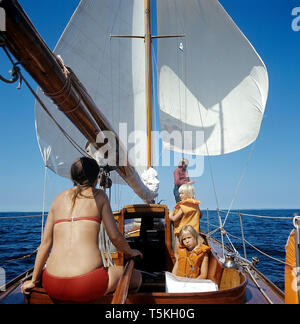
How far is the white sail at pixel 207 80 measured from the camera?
7781 mm

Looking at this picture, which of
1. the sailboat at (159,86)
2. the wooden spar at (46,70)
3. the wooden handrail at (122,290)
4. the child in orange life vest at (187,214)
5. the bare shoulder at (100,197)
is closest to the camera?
the wooden handrail at (122,290)

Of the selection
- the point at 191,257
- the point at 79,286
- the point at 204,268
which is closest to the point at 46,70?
the point at 79,286

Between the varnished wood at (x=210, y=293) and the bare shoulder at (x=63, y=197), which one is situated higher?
the bare shoulder at (x=63, y=197)

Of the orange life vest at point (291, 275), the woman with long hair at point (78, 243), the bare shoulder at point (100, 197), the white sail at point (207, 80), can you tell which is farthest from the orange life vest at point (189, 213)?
the white sail at point (207, 80)

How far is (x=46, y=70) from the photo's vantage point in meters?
1.92

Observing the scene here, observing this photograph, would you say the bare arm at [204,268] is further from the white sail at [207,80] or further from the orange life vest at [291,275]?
the white sail at [207,80]

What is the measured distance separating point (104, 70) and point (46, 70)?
22.6 ft

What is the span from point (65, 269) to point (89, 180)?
60 cm

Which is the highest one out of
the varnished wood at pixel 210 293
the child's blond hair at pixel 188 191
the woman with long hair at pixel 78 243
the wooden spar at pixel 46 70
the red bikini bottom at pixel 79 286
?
the wooden spar at pixel 46 70

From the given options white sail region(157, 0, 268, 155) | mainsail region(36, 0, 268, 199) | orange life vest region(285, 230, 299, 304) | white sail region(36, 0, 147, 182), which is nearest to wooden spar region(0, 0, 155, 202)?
orange life vest region(285, 230, 299, 304)

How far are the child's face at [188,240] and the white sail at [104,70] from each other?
450 centimetres

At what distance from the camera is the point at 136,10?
10234 millimetres
